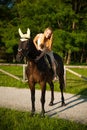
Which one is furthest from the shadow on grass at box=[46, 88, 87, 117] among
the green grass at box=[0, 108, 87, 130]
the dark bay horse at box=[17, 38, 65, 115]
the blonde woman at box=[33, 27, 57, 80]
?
the blonde woman at box=[33, 27, 57, 80]

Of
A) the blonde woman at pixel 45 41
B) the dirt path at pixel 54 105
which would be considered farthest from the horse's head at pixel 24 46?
the dirt path at pixel 54 105

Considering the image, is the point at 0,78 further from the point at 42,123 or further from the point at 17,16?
the point at 17,16

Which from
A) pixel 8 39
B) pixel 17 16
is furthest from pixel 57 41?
pixel 17 16

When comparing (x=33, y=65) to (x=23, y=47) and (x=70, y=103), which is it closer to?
(x=23, y=47)

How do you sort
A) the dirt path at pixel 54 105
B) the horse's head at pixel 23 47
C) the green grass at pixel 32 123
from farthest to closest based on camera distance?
the dirt path at pixel 54 105 < the horse's head at pixel 23 47 < the green grass at pixel 32 123

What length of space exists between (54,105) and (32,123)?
11.6ft

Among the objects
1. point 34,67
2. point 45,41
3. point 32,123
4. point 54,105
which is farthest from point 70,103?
point 32,123

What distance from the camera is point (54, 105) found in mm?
12695

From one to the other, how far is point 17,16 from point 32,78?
45.4 metres

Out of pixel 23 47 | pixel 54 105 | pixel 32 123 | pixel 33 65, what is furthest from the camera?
pixel 54 105

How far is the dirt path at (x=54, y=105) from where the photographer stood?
1083cm

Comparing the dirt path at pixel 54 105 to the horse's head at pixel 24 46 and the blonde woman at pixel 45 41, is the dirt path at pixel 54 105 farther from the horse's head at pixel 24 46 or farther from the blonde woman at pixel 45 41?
the horse's head at pixel 24 46

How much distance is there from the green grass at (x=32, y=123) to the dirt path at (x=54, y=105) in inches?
31.2

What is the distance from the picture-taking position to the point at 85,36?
144 feet
